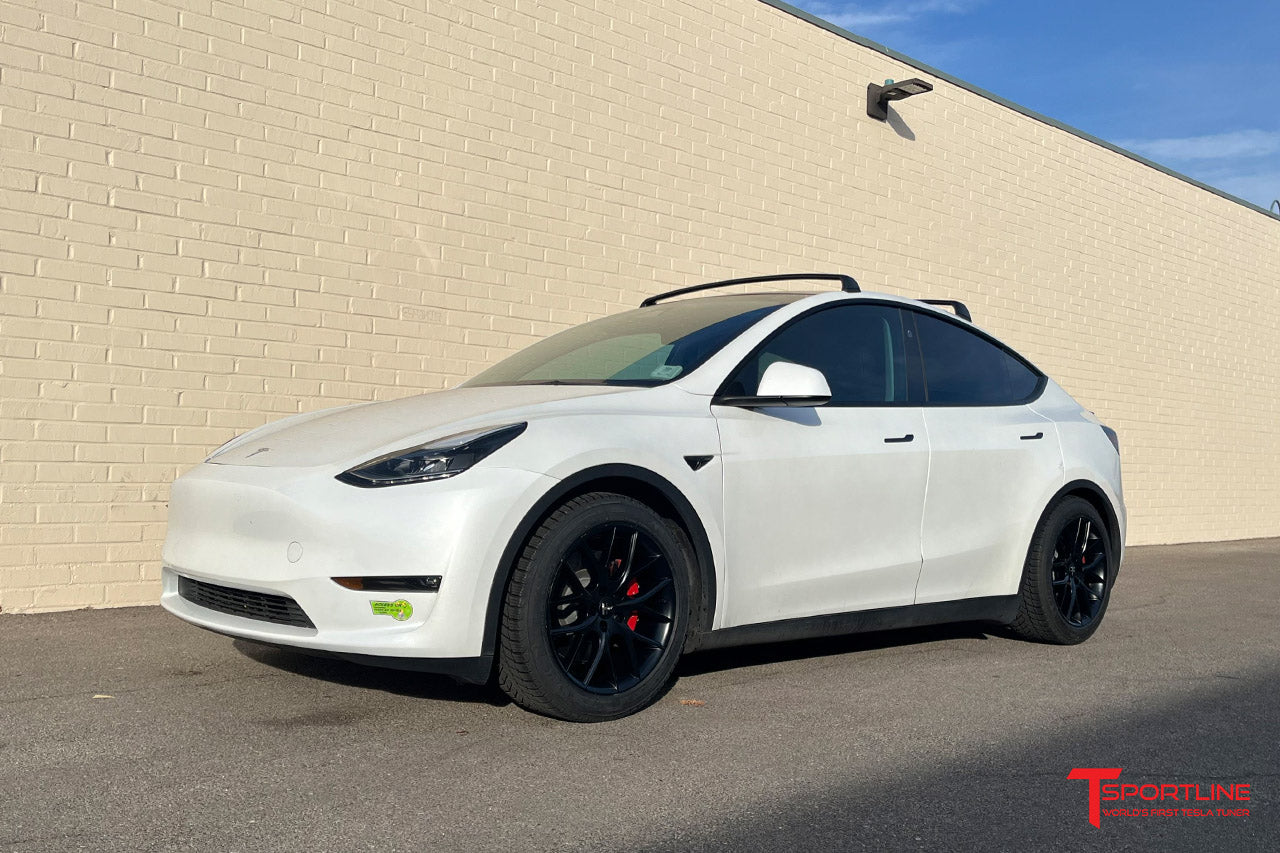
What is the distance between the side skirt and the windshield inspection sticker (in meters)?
1.20

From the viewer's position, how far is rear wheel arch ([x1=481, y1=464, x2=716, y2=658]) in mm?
3746

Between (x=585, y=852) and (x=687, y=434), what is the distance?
1.84 meters

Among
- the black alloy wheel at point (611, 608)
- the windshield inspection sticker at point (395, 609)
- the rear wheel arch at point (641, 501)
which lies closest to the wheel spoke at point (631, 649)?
the black alloy wheel at point (611, 608)

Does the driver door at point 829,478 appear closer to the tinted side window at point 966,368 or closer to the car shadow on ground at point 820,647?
the tinted side window at point 966,368

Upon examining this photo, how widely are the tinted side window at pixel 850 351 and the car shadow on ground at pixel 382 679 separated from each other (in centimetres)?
160

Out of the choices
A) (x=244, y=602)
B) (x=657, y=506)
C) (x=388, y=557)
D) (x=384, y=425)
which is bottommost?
(x=244, y=602)

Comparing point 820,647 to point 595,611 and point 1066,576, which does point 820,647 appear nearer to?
point 1066,576

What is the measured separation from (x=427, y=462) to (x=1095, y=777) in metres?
2.30

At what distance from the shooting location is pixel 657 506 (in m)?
4.25

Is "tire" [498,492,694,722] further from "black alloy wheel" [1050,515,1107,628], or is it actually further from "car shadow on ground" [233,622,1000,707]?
"black alloy wheel" [1050,515,1107,628]

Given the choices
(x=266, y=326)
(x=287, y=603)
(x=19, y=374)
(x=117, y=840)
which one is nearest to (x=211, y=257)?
(x=266, y=326)

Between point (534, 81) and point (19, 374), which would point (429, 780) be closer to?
point (19, 374)

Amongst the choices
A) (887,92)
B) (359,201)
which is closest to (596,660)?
(359,201)

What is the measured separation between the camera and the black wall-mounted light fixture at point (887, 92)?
1086 cm
